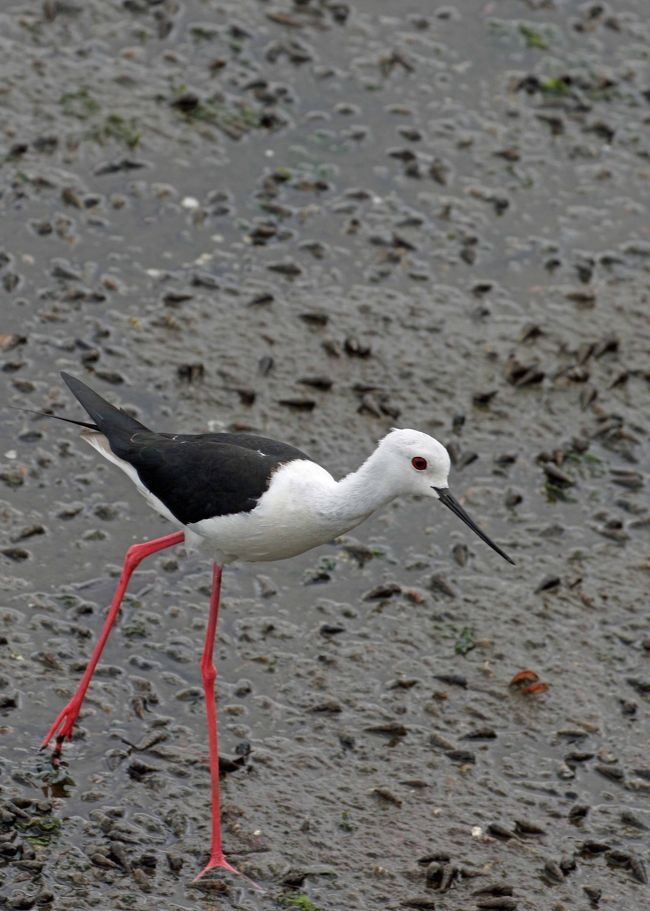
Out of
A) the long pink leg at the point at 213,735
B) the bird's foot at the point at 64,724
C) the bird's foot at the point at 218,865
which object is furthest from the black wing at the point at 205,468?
the bird's foot at the point at 218,865

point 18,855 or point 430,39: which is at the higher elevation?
point 430,39

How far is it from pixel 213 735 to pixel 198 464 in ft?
3.98

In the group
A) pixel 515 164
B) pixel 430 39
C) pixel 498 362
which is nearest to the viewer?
pixel 498 362

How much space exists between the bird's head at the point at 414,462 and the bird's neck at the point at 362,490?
24mm

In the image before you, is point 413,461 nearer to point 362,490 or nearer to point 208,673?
point 362,490

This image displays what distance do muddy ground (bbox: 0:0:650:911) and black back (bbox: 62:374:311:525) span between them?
1.04 meters

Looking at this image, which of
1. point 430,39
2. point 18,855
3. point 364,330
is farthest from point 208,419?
point 430,39

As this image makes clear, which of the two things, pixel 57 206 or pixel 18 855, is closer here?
pixel 18 855

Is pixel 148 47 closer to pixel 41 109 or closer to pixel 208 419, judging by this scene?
pixel 41 109

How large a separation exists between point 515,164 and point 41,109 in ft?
11.7

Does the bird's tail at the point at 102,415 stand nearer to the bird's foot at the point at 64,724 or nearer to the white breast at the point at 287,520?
the white breast at the point at 287,520

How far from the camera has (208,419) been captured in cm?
887

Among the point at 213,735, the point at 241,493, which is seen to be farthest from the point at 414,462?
the point at 213,735

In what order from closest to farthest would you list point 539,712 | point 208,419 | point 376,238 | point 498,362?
point 539,712 → point 208,419 → point 498,362 → point 376,238
